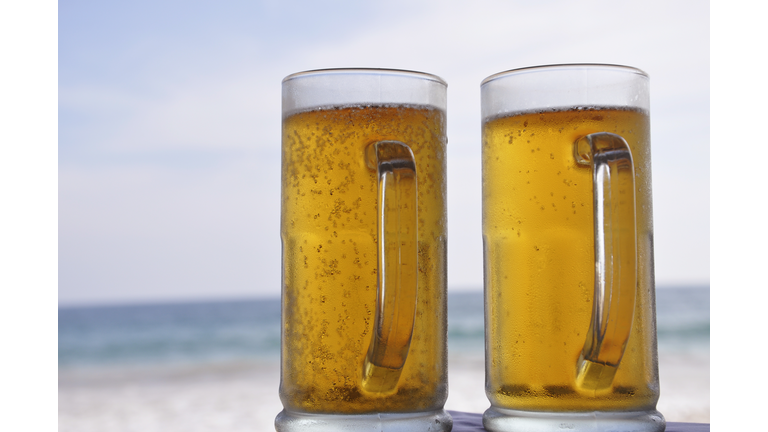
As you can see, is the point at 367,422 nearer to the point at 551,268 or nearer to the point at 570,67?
the point at 551,268

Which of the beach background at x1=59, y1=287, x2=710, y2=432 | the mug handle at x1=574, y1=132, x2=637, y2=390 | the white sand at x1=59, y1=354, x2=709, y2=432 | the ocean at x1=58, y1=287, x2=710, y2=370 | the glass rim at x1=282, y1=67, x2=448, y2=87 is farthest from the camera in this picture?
the ocean at x1=58, y1=287, x2=710, y2=370

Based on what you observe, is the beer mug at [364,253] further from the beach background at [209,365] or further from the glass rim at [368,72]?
the beach background at [209,365]

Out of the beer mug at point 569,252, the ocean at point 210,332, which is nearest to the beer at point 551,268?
the beer mug at point 569,252

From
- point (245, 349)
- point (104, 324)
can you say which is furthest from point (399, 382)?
point (104, 324)

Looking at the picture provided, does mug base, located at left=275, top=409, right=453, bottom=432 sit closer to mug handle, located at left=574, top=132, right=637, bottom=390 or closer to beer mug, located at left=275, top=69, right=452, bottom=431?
beer mug, located at left=275, top=69, right=452, bottom=431

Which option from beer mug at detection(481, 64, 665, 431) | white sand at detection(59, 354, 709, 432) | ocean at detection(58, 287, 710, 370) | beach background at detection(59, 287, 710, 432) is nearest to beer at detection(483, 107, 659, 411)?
beer mug at detection(481, 64, 665, 431)

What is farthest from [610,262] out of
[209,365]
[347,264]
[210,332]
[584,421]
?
[210,332]

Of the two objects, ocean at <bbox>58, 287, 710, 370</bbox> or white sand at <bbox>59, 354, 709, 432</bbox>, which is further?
ocean at <bbox>58, 287, 710, 370</bbox>
